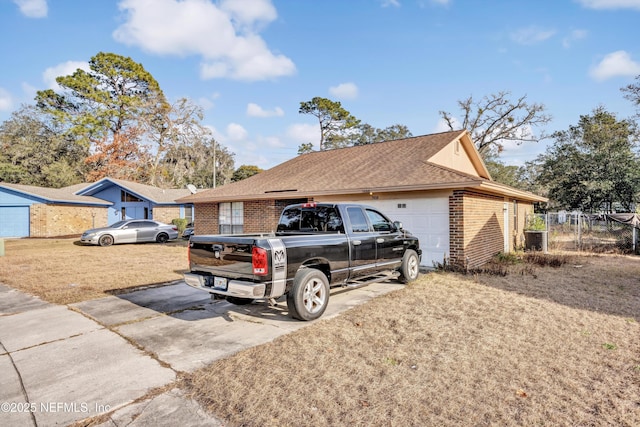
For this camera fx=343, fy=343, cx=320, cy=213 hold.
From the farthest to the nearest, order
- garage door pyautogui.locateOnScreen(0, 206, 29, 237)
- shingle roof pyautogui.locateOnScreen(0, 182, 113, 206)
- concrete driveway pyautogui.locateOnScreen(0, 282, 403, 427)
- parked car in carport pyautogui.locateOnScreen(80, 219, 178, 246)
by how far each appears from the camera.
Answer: garage door pyautogui.locateOnScreen(0, 206, 29, 237)
shingle roof pyautogui.locateOnScreen(0, 182, 113, 206)
parked car in carport pyautogui.locateOnScreen(80, 219, 178, 246)
concrete driveway pyautogui.locateOnScreen(0, 282, 403, 427)

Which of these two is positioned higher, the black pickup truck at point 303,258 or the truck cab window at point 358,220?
the truck cab window at point 358,220

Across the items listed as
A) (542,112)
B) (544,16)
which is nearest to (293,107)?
(542,112)

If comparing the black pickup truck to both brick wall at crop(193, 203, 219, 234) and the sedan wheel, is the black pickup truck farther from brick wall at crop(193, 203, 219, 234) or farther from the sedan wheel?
the sedan wheel

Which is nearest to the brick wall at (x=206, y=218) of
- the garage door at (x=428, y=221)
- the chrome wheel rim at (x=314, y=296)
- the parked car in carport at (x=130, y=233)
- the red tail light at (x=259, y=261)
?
the parked car in carport at (x=130, y=233)

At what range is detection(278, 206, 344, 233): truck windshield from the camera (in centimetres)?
627

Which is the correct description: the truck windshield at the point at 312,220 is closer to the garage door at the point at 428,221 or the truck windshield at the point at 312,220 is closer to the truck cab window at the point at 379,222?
the truck cab window at the point at 379,222

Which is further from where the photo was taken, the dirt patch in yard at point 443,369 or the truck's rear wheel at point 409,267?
the truck's rear wheel at point 409,267

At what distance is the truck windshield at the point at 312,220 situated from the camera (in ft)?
20.6

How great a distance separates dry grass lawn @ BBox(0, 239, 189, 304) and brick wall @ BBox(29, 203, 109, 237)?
38.7 ft

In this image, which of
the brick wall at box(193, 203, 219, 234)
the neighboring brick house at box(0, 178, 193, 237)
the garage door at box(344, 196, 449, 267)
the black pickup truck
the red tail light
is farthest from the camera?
the neighboring brick house at box(0, 178, 193, 237)

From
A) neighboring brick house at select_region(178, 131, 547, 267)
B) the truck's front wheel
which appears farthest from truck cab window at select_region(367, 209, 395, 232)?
neighboring brick house at select_region(178, 131, 547, 267)

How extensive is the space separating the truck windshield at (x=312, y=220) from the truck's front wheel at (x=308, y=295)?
1.13 meters

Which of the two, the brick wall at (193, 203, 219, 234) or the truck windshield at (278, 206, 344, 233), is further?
the brick wall at (193, 203, 219, 234)

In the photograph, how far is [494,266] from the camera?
998 centimetres
